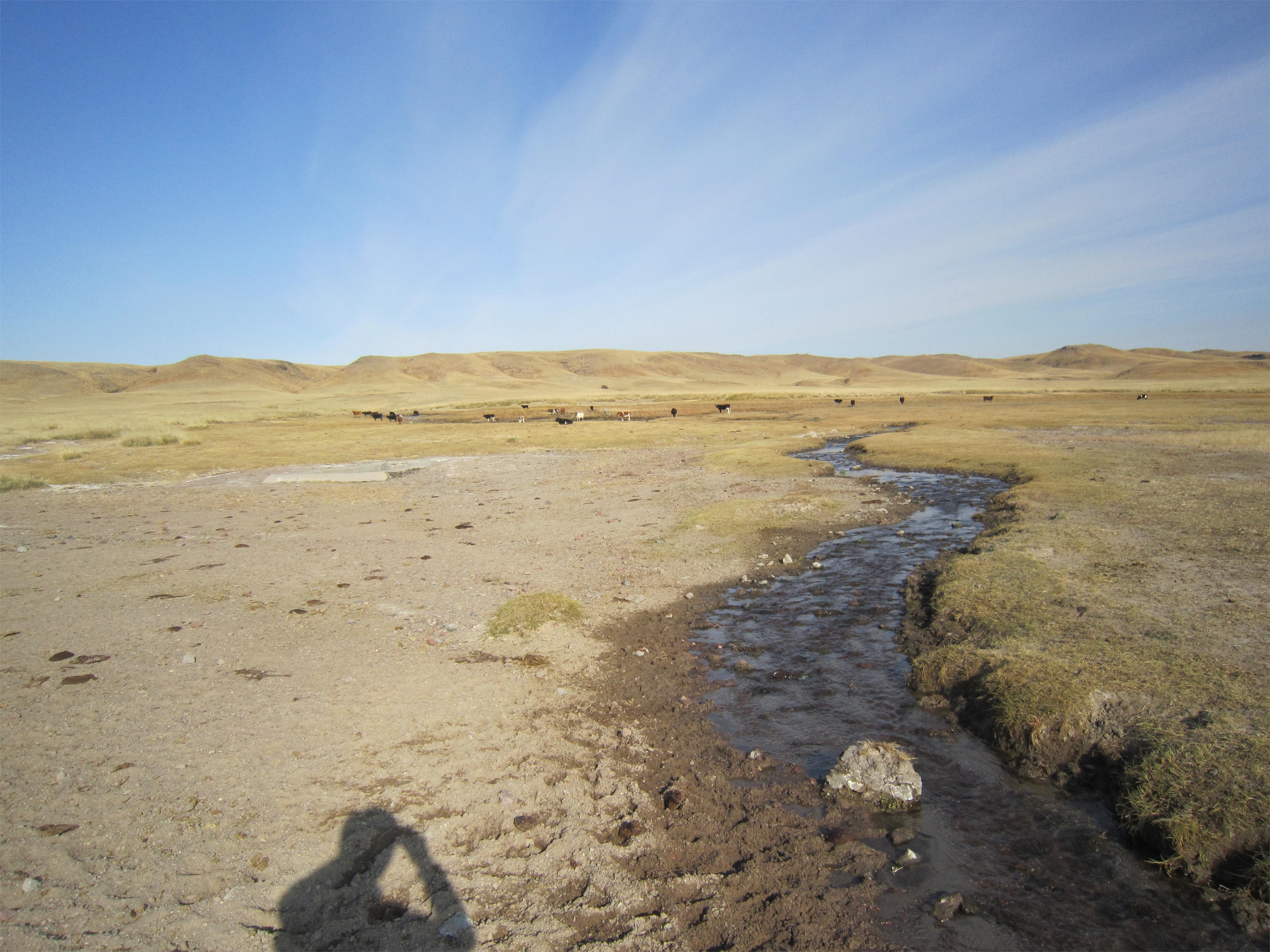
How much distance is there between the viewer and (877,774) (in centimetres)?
561

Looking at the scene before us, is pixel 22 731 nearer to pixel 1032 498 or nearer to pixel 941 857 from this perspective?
pixel 941 857

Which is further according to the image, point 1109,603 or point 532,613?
point 532,613

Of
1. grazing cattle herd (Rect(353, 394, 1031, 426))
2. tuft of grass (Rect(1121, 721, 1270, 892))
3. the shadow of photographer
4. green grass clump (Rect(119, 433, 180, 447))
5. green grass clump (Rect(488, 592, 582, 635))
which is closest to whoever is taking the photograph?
the shadow of photographer

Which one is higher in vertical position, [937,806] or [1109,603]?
[1109,603]

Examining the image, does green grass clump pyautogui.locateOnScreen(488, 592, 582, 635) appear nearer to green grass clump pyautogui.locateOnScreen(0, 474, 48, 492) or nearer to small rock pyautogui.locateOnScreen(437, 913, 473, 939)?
small rock pyautogui.locateOnScreen(437, 913, 473, 939)

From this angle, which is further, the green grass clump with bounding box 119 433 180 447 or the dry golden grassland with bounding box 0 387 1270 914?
the green grass clump with bounding box 119 433 180 447

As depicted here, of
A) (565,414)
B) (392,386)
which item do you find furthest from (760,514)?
(392,386)

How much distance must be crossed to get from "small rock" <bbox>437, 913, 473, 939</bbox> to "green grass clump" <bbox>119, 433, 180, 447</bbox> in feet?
133

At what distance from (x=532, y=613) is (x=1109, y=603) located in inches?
325

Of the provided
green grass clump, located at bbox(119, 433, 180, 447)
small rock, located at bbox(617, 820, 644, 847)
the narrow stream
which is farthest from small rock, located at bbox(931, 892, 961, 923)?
green grass clump, located at bbox(119, 433, 180, 447)

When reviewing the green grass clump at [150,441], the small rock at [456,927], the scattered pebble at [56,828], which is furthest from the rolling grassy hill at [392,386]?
the small rock at [456,927]

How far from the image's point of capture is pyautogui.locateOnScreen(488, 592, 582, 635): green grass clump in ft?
29.3

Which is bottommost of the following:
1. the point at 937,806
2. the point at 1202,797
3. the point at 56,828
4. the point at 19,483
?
A: the point at 937,806

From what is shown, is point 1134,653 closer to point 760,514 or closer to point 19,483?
point 760,514
